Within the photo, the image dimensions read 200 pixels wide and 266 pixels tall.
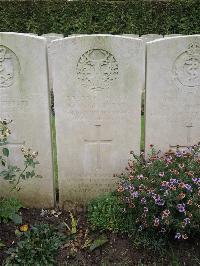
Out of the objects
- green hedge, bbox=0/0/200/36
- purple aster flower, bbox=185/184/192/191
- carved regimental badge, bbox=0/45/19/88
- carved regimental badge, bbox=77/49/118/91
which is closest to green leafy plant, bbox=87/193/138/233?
purple aster flower, bbox=185/184/192/191

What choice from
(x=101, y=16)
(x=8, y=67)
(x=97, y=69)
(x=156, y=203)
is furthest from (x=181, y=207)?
(x=101, y=16)

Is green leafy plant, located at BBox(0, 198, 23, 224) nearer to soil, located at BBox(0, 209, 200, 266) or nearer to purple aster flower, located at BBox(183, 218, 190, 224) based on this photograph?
soil, located at BBox(0, 209, 200, 266)

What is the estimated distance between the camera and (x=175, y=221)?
3760 mm

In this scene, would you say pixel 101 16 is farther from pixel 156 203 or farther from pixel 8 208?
pixel 156 203

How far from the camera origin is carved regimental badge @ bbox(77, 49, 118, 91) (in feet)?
14.0

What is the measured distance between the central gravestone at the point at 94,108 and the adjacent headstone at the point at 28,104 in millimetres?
124

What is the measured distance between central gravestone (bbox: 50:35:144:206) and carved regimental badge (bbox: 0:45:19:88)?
0.36 meters

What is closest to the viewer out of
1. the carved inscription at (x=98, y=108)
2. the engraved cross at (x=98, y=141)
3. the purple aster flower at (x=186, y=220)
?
the purple aster flower at (x=186, y=220)

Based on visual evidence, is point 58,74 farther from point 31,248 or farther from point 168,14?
point 168,14

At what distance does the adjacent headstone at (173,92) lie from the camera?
4.27 m

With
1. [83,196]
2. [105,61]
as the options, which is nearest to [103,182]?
[83,196]

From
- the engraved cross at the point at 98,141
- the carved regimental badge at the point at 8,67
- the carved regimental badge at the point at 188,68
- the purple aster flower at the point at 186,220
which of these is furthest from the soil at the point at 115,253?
the carved regimental badge at the point at 188,68

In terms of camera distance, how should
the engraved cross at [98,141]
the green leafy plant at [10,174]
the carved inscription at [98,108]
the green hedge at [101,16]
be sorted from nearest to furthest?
the green leafy plant at [10,174] < the carved inscription at [98,108] < the engraved cross at [98,141] < the green hedge at [101,16]

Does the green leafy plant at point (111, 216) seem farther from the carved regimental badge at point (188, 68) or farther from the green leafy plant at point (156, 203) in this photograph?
the carved regimental badge at point (188, 68)
